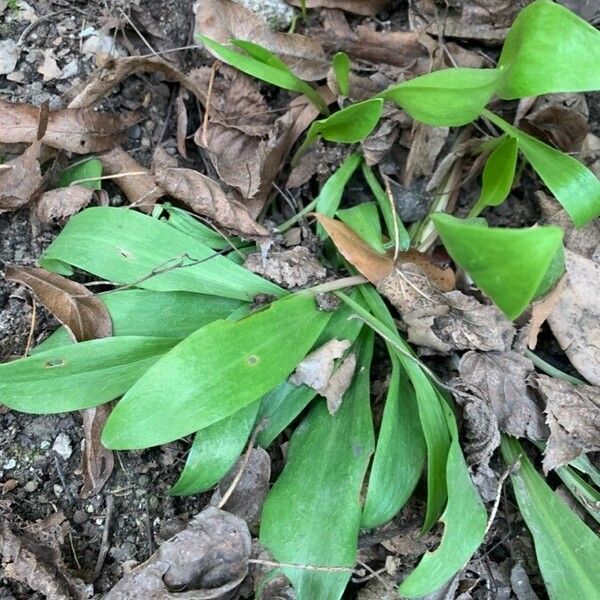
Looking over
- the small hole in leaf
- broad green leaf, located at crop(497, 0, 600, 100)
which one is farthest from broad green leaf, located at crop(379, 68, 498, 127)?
the small hole in leaf

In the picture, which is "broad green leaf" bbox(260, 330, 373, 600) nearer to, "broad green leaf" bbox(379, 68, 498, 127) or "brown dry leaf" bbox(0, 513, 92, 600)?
"brown dry leaf" bbox(0, 513, 92, 600)

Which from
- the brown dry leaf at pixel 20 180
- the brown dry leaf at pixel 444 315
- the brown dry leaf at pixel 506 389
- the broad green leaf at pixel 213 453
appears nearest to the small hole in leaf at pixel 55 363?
the broad green leaf at pixel 213 453

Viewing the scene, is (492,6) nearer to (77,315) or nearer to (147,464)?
(77,315)

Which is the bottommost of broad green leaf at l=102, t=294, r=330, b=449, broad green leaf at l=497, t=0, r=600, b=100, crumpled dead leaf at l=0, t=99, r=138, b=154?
broad green leaf at l=102, t=294, r=330, b=449

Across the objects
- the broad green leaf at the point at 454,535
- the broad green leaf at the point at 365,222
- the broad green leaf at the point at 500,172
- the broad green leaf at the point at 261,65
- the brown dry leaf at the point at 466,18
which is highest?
the brown dry leaf at the point at 466,18

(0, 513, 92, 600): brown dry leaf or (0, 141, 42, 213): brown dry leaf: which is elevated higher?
(0, 141, 42, 213): brown dry leaf

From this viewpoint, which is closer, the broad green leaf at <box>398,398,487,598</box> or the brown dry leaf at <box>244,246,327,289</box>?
the broad green leaf at <box>398,398,487,598</box>

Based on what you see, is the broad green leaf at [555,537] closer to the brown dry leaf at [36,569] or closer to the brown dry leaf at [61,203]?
the brown dry leaf at [36,569]

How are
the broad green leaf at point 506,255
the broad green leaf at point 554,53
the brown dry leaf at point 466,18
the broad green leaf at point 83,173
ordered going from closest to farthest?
1. the broad green leaf at point 506,255
2. the broad green leaf at point 554,53
3. the broad green leaf at point 83,173
4. the brown dry leaf at point 466,18

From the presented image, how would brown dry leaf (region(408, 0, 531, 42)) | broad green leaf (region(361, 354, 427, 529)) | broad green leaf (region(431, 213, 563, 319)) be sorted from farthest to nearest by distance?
brown dry leaf (region(408, 0, 531, 42)) < broad green leaf (region(361, 354, 427, 529)) < broad green leaf (region(431, 213, 563, 319))
